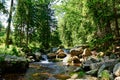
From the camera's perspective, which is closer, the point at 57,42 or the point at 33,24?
the point at 33,24

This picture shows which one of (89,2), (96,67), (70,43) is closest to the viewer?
(96,67)

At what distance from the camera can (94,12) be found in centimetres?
2189

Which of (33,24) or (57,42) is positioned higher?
(33,24)

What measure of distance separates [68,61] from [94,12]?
5809 mm

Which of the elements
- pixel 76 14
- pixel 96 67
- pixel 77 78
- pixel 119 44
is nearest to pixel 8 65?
pixel 77 78

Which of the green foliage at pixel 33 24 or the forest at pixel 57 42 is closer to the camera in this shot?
the forest at pixel 57 42

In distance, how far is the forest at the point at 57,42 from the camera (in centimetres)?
1523

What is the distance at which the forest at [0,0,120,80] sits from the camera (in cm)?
1523

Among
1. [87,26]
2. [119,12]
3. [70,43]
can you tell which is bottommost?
[70,43]

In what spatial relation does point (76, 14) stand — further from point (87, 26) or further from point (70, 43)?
point (70, 43)

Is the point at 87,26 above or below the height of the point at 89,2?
below

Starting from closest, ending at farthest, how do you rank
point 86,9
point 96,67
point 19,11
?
point 96,67, point 86,9, point 19,11

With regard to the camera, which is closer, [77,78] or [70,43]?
[77,78]

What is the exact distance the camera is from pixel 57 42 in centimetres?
4975
